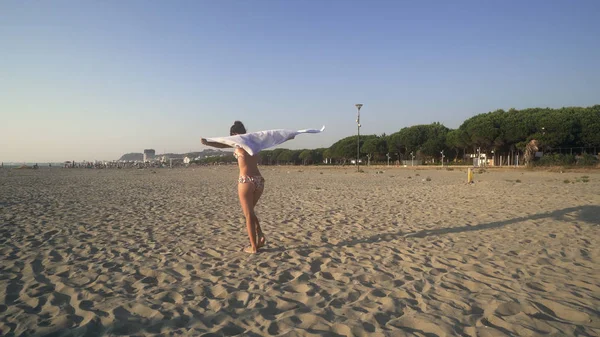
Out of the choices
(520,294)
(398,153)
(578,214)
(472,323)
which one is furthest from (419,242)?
(398,153)

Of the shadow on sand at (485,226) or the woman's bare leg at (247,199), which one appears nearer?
the woman's bare leg at (247,199)

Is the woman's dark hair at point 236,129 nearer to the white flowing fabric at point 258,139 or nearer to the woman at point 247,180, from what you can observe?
the woman at point 247,180

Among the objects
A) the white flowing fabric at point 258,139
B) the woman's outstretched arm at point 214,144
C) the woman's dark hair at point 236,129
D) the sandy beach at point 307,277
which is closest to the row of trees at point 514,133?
the sandy beach at point 307,277

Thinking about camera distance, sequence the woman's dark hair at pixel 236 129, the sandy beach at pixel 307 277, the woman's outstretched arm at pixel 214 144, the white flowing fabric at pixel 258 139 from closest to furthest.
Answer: the sandy beach at pixel 307 277 < the white flowing fabric at pixel 258 139 < the woman's outstretched arm at pixel 214 144 < the woman's dark hair at pixel 236 129

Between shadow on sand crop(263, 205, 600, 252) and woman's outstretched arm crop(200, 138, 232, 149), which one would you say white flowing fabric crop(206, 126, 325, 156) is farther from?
shadow on sand crop(263, 205, 600, 252)

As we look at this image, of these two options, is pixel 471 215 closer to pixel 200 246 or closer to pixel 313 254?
pixel 313 254

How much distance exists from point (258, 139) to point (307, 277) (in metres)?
1.84

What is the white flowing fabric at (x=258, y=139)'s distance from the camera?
4648mm

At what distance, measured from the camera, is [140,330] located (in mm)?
2932

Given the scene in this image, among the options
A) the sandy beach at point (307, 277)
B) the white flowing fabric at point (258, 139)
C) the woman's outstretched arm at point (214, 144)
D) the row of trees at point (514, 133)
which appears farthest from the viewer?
the row of trees at point (514, 133)

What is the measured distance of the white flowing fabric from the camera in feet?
15.3

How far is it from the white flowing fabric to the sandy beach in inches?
59.6

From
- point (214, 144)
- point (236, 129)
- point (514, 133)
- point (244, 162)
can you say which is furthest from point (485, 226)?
point (514, 133)

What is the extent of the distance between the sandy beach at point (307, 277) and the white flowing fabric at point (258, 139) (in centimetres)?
151
